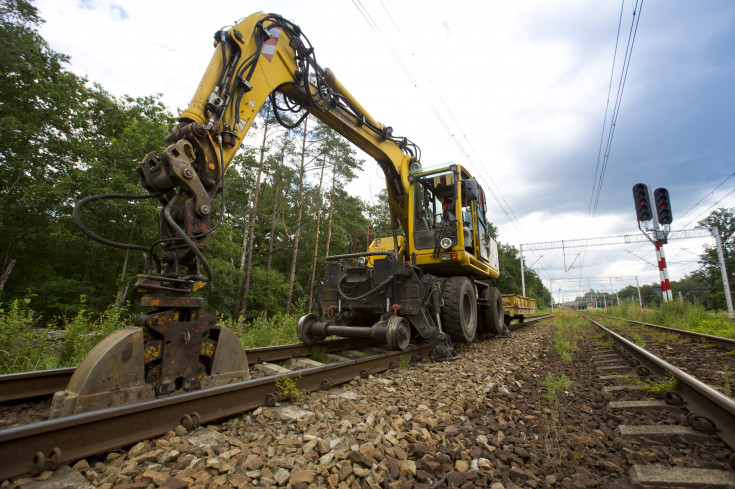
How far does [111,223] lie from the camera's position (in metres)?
16.3

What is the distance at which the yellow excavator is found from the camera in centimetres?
235

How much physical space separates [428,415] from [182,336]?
6.44 ft

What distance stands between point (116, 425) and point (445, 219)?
537cm

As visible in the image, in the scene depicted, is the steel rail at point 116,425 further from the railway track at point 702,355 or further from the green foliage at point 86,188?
the green foliage at point 86,188

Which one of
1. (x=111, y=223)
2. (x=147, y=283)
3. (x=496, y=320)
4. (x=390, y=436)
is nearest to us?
(x=390, y=436)

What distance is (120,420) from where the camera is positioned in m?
1.88

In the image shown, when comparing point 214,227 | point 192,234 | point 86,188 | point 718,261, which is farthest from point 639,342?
point 718,261

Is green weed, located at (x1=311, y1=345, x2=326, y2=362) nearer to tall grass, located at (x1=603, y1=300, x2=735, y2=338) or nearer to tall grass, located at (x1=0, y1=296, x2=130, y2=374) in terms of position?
tall grass, located at (x1=0, y1=296, x2=130, y2=374)

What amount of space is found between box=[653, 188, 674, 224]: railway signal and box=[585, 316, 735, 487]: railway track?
35.3ft

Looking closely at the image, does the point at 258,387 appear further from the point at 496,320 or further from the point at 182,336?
the point at 496,320

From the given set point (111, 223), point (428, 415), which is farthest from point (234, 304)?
point (428, 415)

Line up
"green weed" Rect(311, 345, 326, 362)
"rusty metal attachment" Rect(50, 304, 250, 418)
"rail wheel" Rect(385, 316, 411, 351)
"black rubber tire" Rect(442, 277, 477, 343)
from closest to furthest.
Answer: "rusty metal attachment" Rect(50, 304, 250, 418) → "rail wheel" Rect(385, 316, 411, 351) → "green weed" Rect(311, 345, 326, 362) → "black rubber tire" Rect(442, 277, 477, 343)

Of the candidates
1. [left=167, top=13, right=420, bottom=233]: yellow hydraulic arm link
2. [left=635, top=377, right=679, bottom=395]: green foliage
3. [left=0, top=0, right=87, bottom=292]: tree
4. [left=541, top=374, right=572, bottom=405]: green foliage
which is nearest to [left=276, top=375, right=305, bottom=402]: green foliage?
[left=167, top=13, right=420, bottom=233]: yellow hydraulic arm link

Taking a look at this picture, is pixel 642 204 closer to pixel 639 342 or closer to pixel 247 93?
pixel 639 342
